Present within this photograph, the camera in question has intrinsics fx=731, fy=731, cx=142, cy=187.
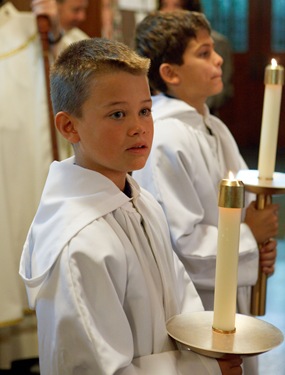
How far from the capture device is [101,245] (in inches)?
50.9

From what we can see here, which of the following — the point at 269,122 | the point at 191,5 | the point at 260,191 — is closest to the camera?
the point at 260,191

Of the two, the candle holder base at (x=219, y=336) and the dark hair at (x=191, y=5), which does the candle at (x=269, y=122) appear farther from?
the dark hair at (x=191, y=5)

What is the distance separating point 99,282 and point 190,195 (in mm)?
699

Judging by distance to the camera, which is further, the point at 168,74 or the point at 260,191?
the point at 168,74

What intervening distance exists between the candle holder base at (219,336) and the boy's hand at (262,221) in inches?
23.1

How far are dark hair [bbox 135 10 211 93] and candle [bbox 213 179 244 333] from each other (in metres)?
0.97

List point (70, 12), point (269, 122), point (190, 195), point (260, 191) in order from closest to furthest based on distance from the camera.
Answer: point (260, 191) < point (269, 122) < point (190, 195) < point (70, 12)

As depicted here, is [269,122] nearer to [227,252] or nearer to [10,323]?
[227,252]

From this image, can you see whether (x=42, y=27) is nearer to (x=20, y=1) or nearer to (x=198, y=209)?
(x=20, y=1)

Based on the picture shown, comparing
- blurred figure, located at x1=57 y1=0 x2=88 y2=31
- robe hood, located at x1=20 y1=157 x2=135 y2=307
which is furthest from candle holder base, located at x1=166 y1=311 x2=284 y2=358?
blurred figure, located at x1=57 y1=0 x2=88 y2=31

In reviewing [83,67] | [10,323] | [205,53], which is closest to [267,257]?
[205,53]

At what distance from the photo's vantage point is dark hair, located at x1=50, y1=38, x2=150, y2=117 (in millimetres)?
1381

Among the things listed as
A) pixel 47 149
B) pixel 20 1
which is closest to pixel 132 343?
pixel 47 149

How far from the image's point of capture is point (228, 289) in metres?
1.25
